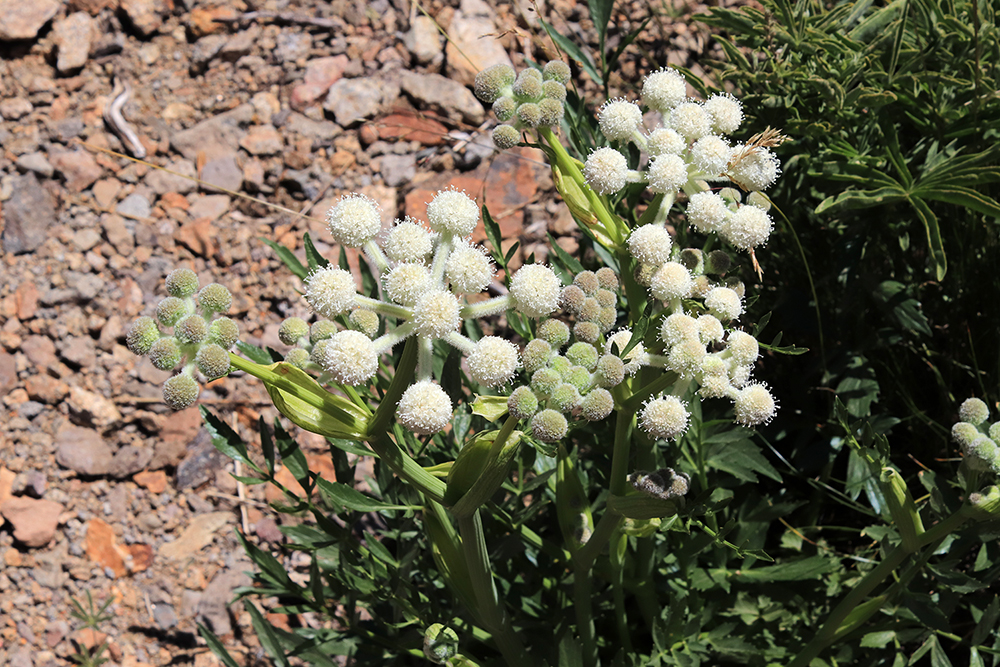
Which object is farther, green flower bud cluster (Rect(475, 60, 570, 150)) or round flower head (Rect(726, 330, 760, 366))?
green flower bud cluster (Rect(475, 60, 570, 150))

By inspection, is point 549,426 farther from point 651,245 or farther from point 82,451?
point 82,451

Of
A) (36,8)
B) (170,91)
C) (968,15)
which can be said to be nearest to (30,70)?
(36,8)

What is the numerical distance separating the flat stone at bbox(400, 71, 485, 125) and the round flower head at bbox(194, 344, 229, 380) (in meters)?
2.63

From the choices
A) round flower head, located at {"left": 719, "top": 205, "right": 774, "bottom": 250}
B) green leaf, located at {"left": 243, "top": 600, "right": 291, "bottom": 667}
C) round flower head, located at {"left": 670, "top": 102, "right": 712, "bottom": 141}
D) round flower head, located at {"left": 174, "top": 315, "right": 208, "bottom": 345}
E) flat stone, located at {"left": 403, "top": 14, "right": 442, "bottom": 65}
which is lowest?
green leaf, located at {"left": 243, "top": 600, "right": 291, "bottom": 667}

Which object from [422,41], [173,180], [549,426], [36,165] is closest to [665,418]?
[549,426]

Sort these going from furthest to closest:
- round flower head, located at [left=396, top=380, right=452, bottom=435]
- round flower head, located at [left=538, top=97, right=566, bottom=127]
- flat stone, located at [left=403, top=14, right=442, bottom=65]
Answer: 1. flat stone, located at [left=403, top=14, right=442, bottom=65]
2. round flower head, located at [left=538, top=97, right=566, bottom=127]
3. round flower head, located at [left=396, top=380, right=452, bottom=435]

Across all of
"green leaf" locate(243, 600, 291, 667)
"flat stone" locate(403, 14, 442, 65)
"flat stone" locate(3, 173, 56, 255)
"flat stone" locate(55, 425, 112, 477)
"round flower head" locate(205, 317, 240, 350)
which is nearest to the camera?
"round flower head" locate(205, 317, 240, 350)

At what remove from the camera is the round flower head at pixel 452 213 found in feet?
5.06

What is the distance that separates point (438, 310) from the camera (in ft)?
4.67

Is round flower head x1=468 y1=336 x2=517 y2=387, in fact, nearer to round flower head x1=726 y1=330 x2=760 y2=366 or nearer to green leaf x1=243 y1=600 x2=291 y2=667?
round flower head x1=726 y1=330 x2=760 y2=366

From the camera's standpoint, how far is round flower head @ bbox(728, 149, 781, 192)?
1741 mm

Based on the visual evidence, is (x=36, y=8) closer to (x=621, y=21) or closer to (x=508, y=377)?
(x=621, y=21)

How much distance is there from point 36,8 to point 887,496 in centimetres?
441

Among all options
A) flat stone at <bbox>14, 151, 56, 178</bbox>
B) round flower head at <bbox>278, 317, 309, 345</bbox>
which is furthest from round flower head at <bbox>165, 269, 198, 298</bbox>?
flat stone at <bbox>14, 151, 56, 178</bbox>
